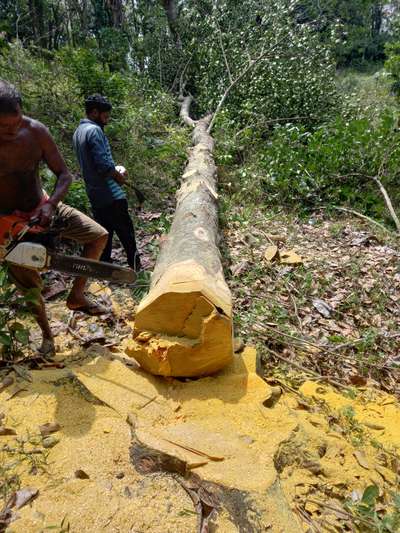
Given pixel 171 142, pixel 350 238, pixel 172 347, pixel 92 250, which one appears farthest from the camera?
pixel 171 142

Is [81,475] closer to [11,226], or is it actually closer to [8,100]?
[11,226]

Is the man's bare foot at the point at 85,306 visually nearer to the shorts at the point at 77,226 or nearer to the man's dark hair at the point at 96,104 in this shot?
the shorts at the point at 77,226

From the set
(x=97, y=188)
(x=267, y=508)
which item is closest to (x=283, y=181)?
(x=97, y=188)

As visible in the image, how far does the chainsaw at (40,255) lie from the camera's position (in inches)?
92.1

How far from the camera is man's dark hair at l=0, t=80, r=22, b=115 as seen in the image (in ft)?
7.34

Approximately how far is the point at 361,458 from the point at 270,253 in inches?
99.5

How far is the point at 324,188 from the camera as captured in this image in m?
5.97

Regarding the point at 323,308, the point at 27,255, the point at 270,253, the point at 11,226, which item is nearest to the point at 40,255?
the point at 27,255

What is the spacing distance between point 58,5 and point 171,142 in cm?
960

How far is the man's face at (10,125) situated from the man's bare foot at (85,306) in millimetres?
1159

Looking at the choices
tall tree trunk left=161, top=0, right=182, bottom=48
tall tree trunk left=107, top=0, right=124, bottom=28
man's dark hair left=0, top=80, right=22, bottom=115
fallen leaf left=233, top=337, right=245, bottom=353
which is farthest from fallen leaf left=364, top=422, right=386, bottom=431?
tall tree trunk left=107, top=0, right=124, bottom=28

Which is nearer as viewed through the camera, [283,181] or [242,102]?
A: [283,181]

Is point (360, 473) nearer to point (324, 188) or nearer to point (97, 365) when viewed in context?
point (97, 365)

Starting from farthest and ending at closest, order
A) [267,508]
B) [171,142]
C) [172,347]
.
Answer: [171,142]
[172,347]
[267,508]
